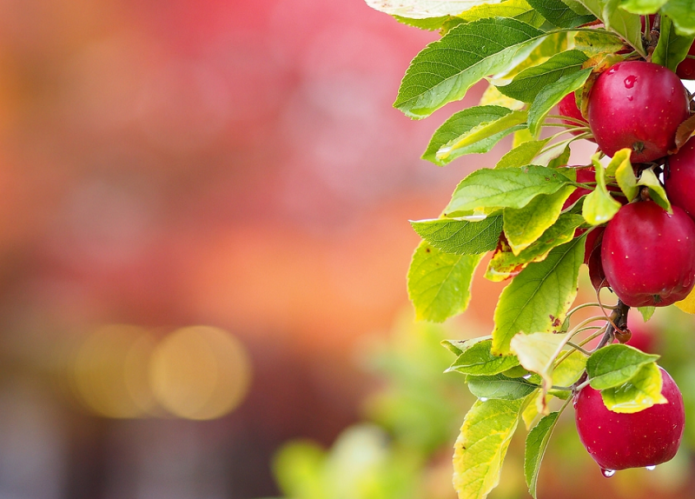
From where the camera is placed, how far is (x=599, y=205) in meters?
0.25

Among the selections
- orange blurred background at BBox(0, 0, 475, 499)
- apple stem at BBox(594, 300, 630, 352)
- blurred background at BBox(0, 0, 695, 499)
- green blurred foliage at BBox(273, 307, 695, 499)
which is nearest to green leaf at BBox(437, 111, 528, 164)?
apple stem at BBox(594, 300, 630, 352)

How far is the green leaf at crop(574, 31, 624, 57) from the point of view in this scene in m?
0.32

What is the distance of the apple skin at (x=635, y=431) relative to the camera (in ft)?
1.02

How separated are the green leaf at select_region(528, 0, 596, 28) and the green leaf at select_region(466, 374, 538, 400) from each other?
178 millimetres

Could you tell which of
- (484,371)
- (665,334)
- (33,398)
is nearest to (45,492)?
(33,398)

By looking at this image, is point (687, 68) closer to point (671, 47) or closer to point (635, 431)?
point (671, 47)

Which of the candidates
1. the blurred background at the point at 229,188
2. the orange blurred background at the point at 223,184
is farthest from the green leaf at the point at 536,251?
the orange blurred background at the point at 223,184

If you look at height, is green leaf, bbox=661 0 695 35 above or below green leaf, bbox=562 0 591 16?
below

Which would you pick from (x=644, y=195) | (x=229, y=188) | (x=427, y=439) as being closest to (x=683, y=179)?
(x=644, y=195)

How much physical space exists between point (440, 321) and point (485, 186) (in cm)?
13

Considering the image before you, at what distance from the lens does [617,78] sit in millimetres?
298

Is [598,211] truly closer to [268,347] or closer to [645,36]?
[645,36]

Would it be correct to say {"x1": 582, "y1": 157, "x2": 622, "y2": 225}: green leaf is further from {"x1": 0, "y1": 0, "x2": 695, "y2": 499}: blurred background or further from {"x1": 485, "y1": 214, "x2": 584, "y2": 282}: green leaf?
{"x1": 0, "y1": 0, "x2": 695, "y2": 499}: blurred background

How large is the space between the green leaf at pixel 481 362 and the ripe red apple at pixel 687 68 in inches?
6.4
